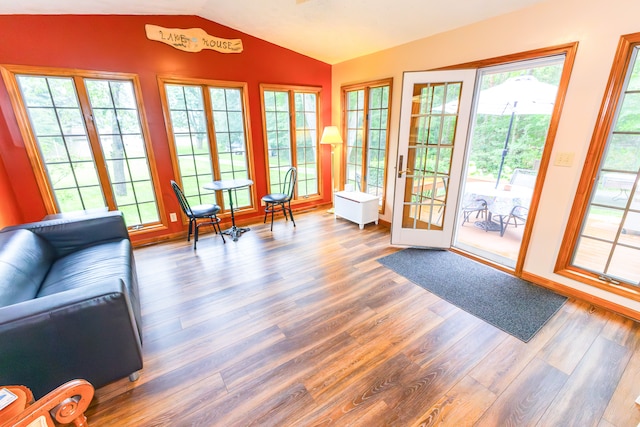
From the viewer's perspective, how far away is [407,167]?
10.7 ft

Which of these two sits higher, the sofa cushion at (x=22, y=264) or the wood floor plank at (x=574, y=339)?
the sofa cushion at (x=22, y=264)

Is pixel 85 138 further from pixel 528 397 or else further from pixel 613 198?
pixel 613 198

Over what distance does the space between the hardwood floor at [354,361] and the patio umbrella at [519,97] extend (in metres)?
2.48

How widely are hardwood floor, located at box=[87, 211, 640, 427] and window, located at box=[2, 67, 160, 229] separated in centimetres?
134

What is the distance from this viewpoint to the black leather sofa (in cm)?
127

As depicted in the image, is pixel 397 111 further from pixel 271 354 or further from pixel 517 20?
pixel 271 354

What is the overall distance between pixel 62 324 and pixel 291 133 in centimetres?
365

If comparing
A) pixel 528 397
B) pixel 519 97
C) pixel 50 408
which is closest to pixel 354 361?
pixel 528 397

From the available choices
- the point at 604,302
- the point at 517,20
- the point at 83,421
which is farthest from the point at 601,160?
the point at 83,421

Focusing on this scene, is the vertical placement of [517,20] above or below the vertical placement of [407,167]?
above

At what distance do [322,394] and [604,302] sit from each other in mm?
2420

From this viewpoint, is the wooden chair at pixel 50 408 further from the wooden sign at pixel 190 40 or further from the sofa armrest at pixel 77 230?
the wooden sign at pixel 190 40

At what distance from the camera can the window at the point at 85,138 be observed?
278cm

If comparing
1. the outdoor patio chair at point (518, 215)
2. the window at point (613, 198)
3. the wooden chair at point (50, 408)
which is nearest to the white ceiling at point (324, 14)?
the window at point (613, 198)
